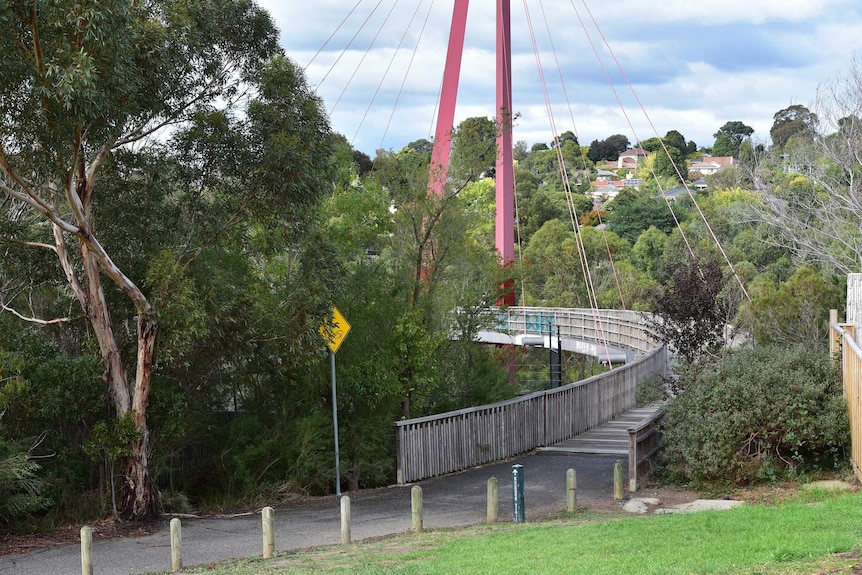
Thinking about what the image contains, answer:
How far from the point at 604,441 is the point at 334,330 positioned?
6.87m

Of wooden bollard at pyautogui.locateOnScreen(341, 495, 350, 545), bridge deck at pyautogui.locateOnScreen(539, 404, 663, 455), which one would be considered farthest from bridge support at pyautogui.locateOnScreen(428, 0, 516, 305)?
wooden bollard at pyautogui.locateOnScreen(341, 495, 350, 545)

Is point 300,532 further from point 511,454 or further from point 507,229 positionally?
point 507,229

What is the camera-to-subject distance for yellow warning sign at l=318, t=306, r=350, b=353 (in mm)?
16797

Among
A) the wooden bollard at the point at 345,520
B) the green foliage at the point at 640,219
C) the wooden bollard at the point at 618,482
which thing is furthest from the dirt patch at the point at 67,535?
the green foliage at the point at 640,219

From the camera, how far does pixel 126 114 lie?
13.8 meters

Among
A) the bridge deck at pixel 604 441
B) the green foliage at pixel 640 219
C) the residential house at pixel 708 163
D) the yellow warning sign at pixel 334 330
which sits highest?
the residential house at pixel 708 163

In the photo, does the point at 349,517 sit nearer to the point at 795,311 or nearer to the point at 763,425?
the point at 763,425

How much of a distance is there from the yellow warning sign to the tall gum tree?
2216mm

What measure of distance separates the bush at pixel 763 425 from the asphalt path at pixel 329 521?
158 centimetres

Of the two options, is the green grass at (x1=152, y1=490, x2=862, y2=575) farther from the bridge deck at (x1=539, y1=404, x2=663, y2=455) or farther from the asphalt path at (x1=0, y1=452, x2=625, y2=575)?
the bridge deck at (x1=539, y1=404, x2=663, y2=455)

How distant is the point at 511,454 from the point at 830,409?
7354 mm

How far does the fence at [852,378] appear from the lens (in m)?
12.6

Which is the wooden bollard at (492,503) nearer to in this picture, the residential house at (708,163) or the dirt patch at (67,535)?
the dirt patch at (67,535)

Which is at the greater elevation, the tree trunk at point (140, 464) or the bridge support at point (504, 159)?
the bridge support at point (504, 159)
